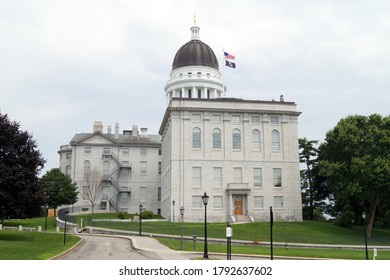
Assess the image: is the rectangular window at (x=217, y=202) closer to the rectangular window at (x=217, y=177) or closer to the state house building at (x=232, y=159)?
the state house building at (x=232, y=159)

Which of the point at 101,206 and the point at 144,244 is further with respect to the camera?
the point at 101,206

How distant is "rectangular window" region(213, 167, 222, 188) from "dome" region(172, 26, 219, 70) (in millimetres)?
32180

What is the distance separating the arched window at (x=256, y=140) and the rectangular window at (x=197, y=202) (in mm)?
10271

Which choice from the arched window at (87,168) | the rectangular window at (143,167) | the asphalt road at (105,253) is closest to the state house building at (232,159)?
the rectangular window at (143,167)

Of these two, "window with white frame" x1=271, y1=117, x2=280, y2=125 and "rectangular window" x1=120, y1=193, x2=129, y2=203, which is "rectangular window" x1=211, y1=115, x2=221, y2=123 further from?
"rectangular window" x1=120, y1=193, x2=129, y2=203

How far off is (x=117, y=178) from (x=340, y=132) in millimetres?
44149

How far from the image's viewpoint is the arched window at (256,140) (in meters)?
66.3

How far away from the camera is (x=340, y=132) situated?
56.4 m

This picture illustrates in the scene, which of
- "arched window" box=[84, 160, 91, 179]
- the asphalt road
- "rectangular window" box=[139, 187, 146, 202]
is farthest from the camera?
"rectangular window" box=[139, 187, 146, 202]

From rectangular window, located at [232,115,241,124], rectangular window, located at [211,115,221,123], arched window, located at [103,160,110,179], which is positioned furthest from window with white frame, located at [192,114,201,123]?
arched window, located at [103,160,110,179]

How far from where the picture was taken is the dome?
302 ft

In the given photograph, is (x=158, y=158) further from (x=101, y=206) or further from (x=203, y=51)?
(x=203, y=51)
